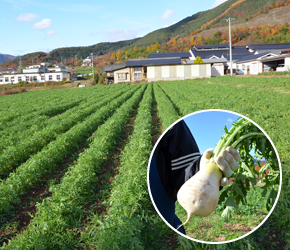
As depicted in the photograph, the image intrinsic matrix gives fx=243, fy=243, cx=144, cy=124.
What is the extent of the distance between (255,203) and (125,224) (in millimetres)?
2351

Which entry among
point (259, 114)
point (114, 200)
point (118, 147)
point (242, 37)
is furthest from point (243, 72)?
point (242, 37)

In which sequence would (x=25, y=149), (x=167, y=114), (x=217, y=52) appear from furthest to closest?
(x=217, y=52)
(x=167, y=114)
(x=25, y=149)

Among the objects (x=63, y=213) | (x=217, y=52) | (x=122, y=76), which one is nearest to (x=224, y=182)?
(x=63, y=213)

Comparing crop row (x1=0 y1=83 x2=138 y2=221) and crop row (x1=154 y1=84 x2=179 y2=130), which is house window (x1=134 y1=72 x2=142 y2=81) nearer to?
crop row (x1=154 y1=84 x2=179 y2=130)

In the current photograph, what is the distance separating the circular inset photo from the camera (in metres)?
1.00

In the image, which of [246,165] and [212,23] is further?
[212,23]

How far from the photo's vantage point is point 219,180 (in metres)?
1.02

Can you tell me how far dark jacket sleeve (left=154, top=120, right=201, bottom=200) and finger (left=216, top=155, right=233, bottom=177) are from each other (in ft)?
0.31

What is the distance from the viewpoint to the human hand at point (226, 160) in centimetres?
98

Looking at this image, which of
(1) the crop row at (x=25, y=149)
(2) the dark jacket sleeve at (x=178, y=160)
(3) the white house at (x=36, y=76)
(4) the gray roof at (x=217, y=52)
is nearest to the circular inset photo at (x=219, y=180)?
(2) the dark jacket sleeve at (x=178, y=160)

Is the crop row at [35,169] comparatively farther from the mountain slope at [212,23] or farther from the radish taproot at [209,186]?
the mountain slope at [212,23]

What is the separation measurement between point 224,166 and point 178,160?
0.63 ft

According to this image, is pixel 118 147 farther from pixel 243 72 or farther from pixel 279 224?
pixel 243 72

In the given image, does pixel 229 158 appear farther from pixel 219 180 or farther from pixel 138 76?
pixel 138 76
